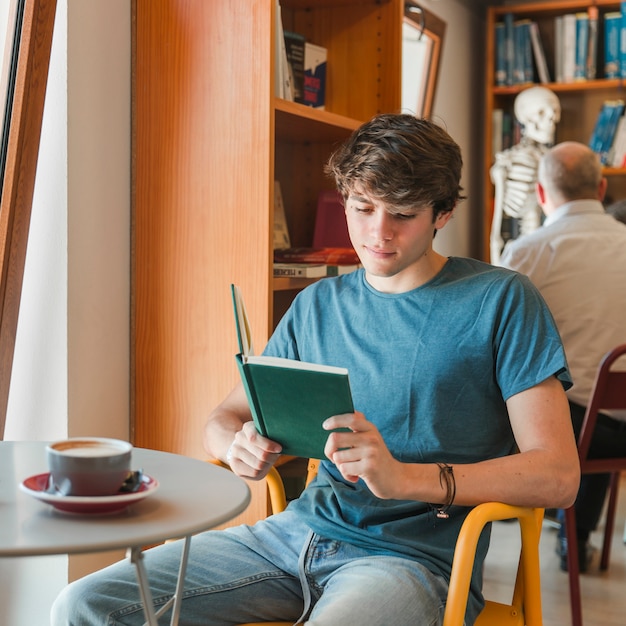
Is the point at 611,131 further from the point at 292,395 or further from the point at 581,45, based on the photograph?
the point at 292,395

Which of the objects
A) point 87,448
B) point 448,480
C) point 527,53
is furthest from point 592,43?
point 87,448

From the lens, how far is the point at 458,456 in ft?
5.02

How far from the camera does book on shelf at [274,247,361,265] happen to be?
7.81ft

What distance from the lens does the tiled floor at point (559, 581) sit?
270 cm

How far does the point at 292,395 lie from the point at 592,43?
392 centimetres

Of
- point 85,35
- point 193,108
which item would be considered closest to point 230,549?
point 193,108

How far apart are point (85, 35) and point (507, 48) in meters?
3.23

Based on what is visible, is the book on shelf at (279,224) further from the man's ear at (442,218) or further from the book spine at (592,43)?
the book spine at (592,43)

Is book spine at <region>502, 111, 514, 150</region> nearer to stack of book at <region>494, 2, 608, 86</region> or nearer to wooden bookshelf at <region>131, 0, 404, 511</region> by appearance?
stack of book at <region>494, 2, 608, 86</region>

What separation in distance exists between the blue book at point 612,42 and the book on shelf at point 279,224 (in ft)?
8.60

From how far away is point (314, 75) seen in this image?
269 cm

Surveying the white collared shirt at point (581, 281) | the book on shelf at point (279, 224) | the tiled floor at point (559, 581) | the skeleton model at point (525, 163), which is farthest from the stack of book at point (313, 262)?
the skeleton model at point (525, 163)

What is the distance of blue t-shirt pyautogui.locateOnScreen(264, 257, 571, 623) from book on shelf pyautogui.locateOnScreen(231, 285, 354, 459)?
22cm

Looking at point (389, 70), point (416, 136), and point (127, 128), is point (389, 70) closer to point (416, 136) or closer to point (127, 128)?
point (127, 128)
